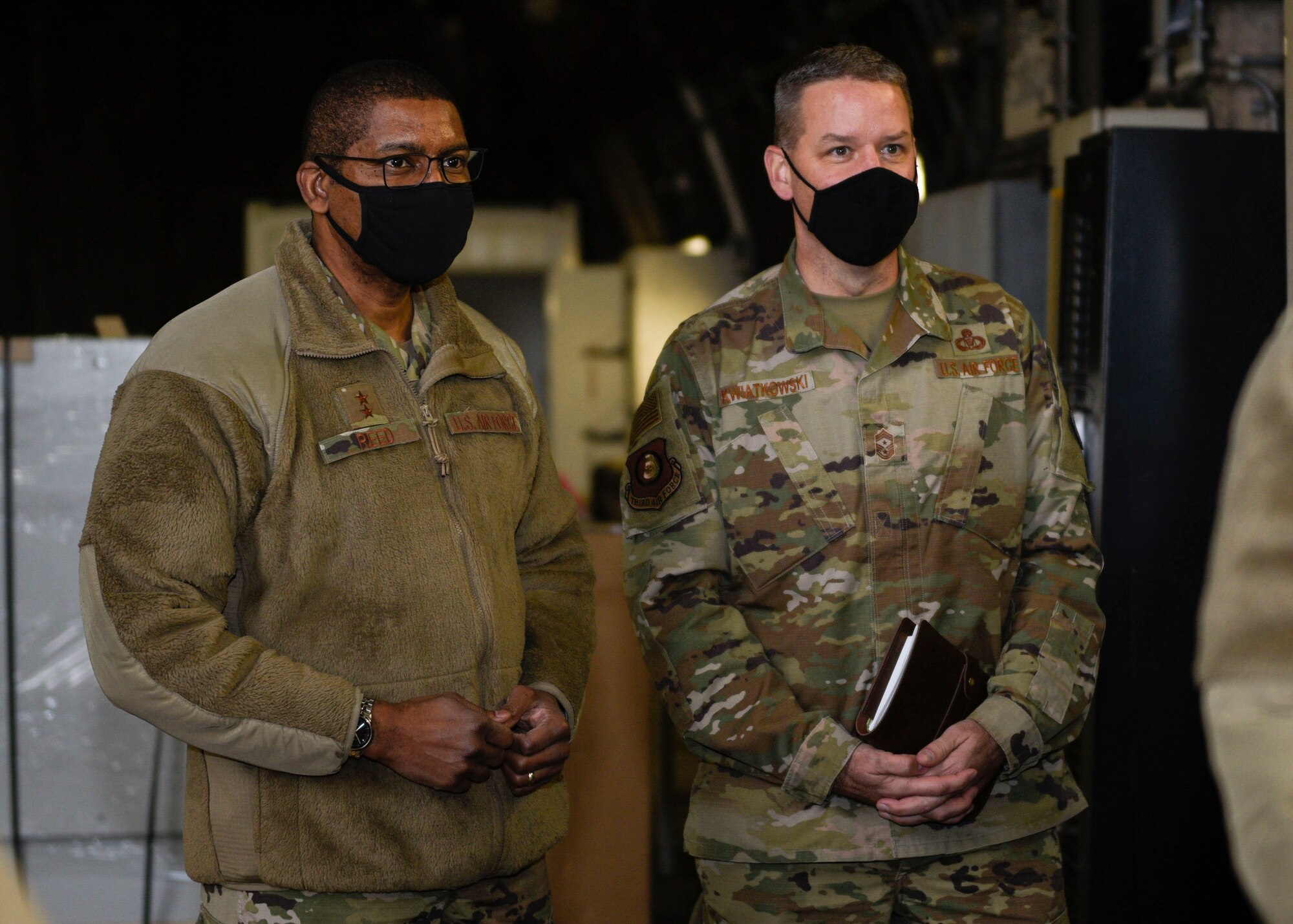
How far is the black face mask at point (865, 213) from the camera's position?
1.70 m

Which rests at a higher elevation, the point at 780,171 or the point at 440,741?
the point at 780,171

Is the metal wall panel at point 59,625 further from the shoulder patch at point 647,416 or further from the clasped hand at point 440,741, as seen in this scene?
the clasped hand at point 440,741

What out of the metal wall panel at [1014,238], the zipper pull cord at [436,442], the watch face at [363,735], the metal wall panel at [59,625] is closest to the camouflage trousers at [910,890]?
the watch face at [363,735]

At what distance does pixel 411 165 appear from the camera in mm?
1637

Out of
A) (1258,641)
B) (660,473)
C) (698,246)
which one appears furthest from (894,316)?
(698,246)

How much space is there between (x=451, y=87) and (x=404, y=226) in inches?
212

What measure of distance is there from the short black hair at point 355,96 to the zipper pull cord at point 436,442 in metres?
0.35

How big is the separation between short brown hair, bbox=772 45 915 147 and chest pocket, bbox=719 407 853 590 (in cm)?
40

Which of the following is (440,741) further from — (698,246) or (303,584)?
(698,246)

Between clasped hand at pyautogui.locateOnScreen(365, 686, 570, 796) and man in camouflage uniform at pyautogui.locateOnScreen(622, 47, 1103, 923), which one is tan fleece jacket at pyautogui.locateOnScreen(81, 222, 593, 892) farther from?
man in camouflage uniform at pyautogui.locateOnScreen(622, 47, 1103, 923)

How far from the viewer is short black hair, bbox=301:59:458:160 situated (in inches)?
63.7

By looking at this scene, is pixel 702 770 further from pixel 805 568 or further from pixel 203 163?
pixel 203 163

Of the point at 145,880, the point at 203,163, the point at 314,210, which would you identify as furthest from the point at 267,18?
the point at 314,210

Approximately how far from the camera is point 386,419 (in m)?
1.57
